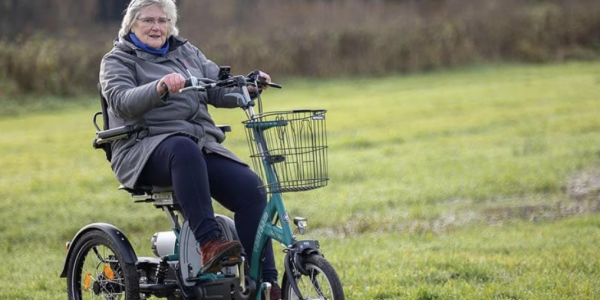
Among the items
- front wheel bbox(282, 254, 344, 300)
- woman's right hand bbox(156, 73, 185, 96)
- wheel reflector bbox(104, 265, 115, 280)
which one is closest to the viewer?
front wheel bbox(282, 254, 344, 300)

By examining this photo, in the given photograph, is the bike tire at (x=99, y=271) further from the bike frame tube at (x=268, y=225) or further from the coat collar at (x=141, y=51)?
the coat collar at (x=141, y=51)

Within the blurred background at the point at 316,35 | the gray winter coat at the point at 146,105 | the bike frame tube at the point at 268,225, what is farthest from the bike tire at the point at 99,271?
the blurred background at the point at 316,35

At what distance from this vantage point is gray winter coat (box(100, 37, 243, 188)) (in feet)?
16.1

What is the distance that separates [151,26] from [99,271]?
132cm

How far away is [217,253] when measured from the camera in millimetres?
4781

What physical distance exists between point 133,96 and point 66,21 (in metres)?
22.2

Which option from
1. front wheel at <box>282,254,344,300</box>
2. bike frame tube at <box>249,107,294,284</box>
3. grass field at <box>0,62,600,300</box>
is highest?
bike frame tube at <box>249,107,294,284</box>

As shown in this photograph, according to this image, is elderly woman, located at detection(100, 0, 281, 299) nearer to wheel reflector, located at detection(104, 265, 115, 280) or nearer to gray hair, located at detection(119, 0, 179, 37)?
gray hair, located at detection(119, 0, 179, 37)

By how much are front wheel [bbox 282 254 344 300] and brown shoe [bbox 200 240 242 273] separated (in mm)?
273

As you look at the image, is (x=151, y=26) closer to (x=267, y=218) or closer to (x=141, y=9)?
(x=141, y=9)

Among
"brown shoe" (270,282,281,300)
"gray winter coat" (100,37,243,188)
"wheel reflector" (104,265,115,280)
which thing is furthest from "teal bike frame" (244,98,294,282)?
"wheel reflector" (104,265,115,280)

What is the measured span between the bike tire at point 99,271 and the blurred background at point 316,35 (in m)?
19.4

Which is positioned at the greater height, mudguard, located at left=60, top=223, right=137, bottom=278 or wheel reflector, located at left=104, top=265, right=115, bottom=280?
mudguard, located at left=60, top=223, right=137, bottom=278

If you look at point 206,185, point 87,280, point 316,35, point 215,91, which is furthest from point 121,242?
point 316,35
